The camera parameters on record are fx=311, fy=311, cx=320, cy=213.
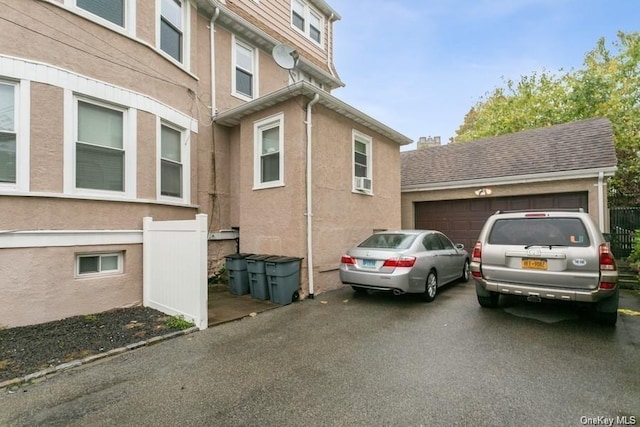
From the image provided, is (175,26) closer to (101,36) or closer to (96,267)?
(101,36)

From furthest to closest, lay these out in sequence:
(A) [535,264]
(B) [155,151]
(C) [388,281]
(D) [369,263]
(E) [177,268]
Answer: (B) [155,151] < (D) [369,263] < (C) [388,281] < (E) [177,268] < (A) [535,264]

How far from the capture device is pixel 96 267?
5.74m

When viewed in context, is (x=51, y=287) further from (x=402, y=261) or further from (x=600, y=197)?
(x=600, y=197)

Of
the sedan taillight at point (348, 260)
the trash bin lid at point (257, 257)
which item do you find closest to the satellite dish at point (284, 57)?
the trash bin lid at point (257, 257)

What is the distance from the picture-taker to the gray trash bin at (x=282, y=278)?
6.57 meters

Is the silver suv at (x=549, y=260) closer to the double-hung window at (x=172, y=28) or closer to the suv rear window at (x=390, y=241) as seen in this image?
the suv rear window at (x=390, y=241)

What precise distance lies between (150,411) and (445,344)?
365 centimetres

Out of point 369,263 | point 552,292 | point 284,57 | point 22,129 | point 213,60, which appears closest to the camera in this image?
point 552,292

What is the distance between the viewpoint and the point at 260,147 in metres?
8.04

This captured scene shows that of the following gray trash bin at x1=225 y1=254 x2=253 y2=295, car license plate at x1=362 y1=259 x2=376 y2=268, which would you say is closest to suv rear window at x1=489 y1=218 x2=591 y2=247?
car license plate at x1=362 y1=259 x2=376 y2=268

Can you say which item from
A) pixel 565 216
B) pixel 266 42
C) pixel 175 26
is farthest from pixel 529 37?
pixel 175 26

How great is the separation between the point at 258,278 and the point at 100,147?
399 cm

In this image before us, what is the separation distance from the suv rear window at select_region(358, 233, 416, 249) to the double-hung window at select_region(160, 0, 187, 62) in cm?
644

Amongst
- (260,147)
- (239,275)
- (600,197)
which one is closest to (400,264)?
(239,275)
